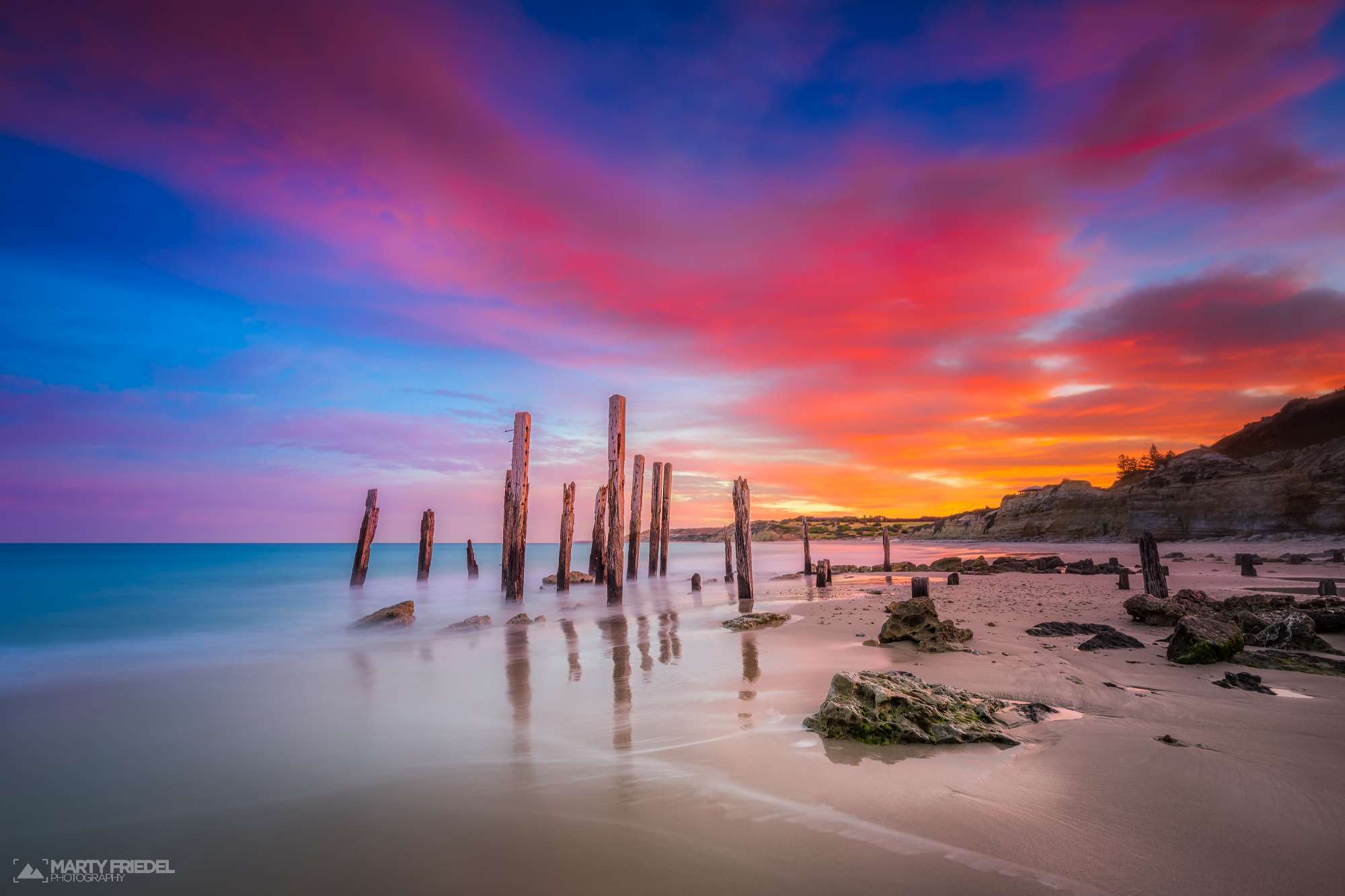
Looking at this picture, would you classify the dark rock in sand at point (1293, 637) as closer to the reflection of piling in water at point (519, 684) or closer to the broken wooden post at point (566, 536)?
the reflection of piling in water at point (519, 684)

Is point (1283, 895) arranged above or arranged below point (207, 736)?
above

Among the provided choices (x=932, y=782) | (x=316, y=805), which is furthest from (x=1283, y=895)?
(x=316, y=805)

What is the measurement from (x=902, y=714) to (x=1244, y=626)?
721 centimetres

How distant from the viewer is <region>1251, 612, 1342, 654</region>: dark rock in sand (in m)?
6.52

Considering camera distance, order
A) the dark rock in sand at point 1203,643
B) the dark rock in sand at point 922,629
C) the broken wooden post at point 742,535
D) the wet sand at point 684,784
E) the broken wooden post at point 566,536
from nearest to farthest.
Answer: the wet sand at point 684,784 < the dark rock in sand at point 1203,643 < the dark rock in sand at point 922,629 < the broken wooden post at point 742,535 < the broken wooden post at point 566,536

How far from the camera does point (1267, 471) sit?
116 ft

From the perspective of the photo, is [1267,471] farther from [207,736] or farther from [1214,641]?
[207,736]

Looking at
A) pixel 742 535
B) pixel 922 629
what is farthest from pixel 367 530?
pixel 922 629

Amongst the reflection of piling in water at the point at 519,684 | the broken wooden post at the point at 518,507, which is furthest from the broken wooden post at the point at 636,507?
the reflection of piling in water at the point at 519,684

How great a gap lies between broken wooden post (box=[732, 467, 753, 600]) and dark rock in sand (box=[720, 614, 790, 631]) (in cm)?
498

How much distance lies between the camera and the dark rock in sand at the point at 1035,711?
462cm

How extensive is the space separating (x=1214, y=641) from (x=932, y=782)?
5.40 m

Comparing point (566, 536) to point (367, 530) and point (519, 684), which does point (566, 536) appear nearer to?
point (367, 530)

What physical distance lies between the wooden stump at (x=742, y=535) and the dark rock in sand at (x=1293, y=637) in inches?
425
